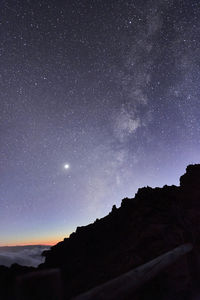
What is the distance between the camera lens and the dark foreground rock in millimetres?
5086

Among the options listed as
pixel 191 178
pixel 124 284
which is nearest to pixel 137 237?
pixel 191 178

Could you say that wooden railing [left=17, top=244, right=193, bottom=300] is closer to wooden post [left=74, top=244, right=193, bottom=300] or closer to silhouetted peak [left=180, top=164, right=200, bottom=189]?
wooden post [left=74, top=244, right=193, bottom=300]

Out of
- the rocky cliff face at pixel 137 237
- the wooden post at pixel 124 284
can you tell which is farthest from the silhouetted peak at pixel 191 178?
the wooden post at pixel 124 284

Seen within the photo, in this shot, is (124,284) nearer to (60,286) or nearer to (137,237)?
(60,286)

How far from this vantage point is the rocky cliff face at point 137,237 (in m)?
7.32

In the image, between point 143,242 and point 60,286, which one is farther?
point 143,242

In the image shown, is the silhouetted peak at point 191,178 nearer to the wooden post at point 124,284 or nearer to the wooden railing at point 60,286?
the wooden post at point 124,284

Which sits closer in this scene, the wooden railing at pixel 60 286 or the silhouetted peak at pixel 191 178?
the wooden railing at pixel 60 286

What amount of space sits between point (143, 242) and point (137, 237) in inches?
34.9

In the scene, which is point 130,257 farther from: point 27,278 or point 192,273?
point 27,278

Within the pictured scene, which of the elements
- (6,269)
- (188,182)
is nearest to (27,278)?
(188,182)

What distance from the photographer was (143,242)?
856cm

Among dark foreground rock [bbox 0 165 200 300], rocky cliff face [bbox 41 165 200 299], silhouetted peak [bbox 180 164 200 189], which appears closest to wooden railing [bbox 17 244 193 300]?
dark foreground rock [bbox 0 165 200 300]

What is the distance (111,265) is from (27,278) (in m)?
A: 12.2
